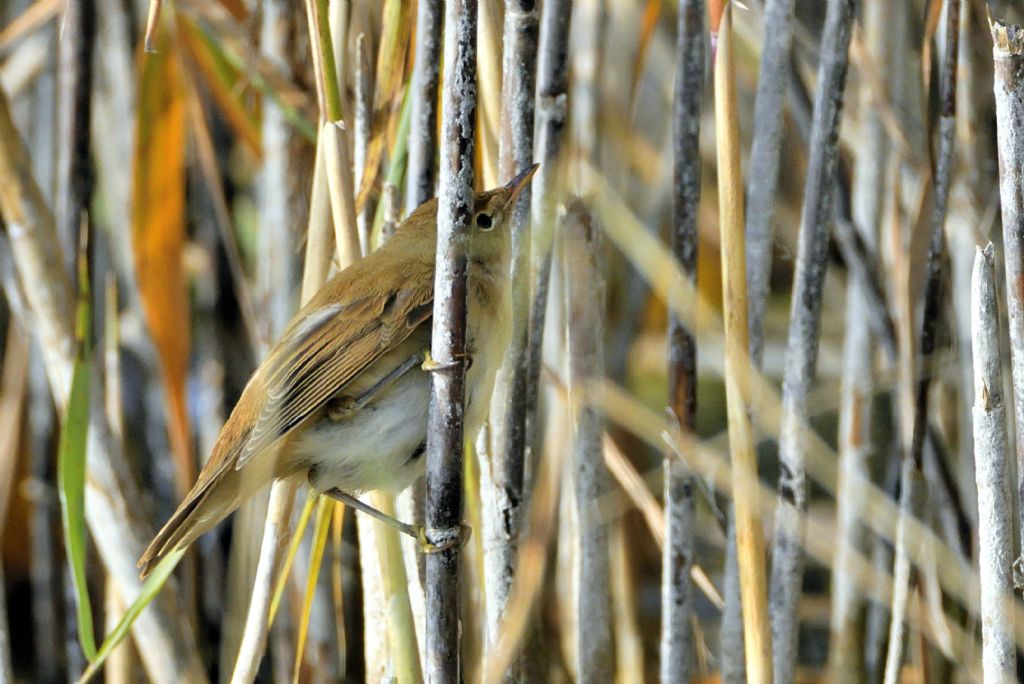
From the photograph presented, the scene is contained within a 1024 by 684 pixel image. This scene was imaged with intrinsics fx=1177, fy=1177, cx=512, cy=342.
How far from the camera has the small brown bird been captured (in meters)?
1.69

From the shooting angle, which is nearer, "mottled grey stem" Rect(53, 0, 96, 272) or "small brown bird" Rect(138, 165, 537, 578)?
"small brown bird" Rect(138, 165, 537, 578)

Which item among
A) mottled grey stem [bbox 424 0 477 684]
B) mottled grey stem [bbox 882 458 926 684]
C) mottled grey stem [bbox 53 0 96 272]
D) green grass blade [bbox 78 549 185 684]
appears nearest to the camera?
mottled grey stem [bbox 424 0 477 684]

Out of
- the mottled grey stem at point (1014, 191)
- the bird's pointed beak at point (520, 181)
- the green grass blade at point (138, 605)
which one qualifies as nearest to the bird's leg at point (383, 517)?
the green grass blade at point (138, 605)

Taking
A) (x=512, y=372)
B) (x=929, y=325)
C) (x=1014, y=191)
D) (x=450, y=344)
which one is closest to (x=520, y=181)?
(x=512, y=372)

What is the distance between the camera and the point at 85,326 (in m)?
1.79

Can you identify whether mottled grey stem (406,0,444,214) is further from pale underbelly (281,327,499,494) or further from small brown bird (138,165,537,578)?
pale underbelly (281,327,499,494)

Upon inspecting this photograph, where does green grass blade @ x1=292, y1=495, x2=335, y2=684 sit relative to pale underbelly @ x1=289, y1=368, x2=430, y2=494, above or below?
below

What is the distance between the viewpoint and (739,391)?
155 cm

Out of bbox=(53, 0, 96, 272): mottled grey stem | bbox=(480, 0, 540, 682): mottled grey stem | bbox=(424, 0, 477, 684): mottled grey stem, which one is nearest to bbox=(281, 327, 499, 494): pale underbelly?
bbox=(480, 0, 540, 682): mottled grey stem

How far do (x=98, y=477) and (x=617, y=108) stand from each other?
5.08 feet

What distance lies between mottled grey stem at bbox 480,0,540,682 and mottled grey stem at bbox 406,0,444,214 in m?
0.10

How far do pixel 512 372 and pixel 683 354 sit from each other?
0.32 m

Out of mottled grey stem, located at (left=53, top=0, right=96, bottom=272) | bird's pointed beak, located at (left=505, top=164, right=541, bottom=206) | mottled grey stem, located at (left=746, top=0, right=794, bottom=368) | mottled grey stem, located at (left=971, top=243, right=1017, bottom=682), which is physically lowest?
mottled grey stem, located at (left=971, top=243, right=1017, bottom=682)

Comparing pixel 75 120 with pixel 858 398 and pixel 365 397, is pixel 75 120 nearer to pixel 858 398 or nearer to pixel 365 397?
pixel 365 397
